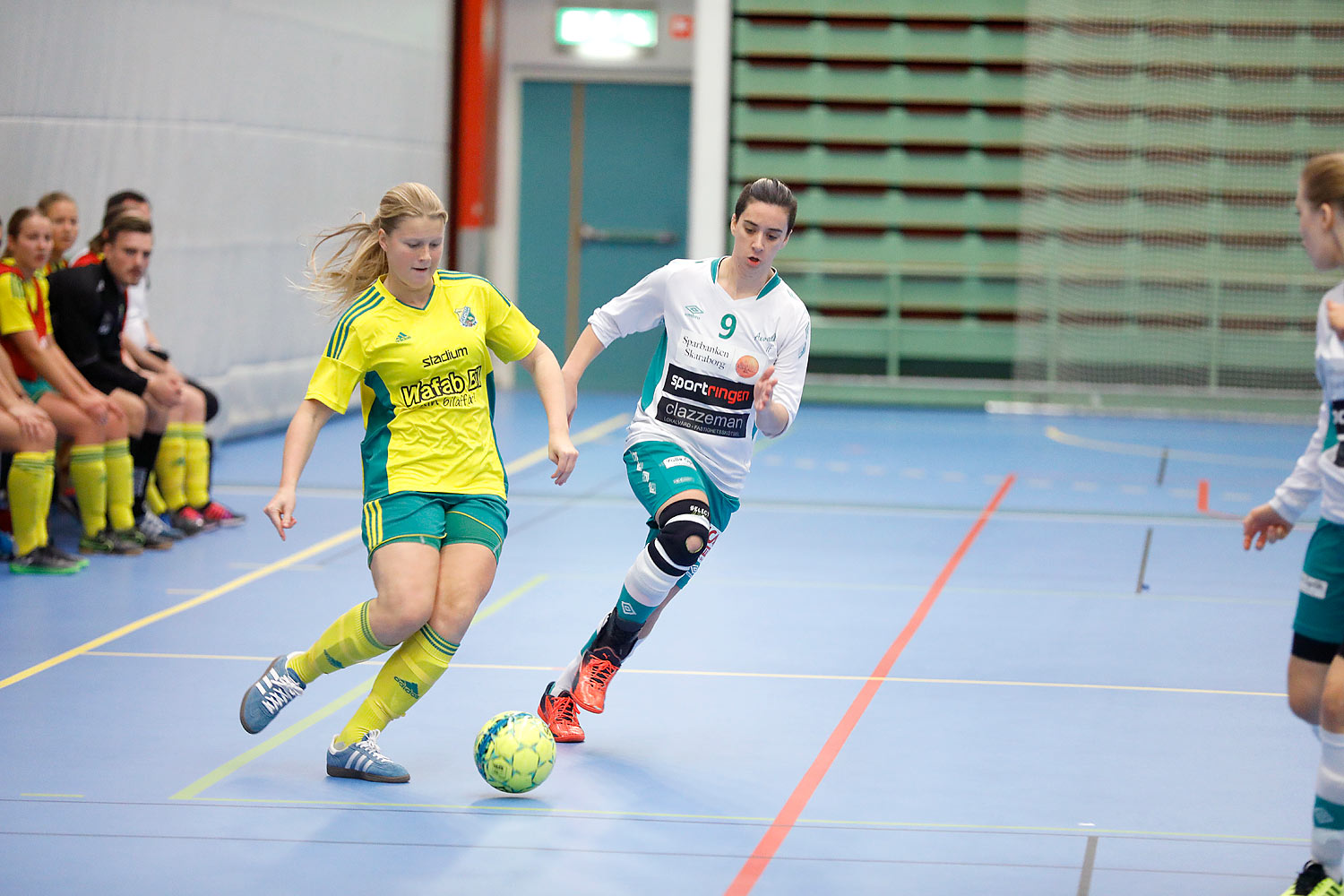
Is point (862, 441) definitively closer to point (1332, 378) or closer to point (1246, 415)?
point (1246, 415)

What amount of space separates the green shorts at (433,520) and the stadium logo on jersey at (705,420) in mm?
694

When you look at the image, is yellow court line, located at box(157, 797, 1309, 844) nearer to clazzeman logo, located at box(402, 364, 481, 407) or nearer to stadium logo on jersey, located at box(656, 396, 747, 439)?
clazzeman logo, located at box(402, 364, 481, 407)

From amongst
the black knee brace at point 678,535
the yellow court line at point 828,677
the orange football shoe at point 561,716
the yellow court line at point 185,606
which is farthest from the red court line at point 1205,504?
the orange football shoe at point 561,716

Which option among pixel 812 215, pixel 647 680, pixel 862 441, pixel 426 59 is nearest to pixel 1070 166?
pixel 812 215

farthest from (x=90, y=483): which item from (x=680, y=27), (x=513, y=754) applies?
(x=680, y=27)

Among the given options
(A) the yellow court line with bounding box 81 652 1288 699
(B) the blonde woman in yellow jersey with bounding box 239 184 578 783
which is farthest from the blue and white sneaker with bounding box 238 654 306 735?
(A) the yellow court line with bounding box 81 652 1288 699

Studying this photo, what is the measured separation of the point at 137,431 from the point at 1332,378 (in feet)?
18.2

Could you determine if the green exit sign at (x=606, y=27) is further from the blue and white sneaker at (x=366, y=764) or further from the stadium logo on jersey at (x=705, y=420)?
the blue and white sneaker at (x=366, y=764)

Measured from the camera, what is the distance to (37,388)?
22.5 feet

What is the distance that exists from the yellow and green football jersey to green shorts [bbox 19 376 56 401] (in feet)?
11.1

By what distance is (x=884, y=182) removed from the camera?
564 inches

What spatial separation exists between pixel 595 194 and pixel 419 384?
438 inches

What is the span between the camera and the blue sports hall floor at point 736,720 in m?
3.40

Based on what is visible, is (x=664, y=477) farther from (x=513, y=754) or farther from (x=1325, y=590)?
(x=1325, y=590)
